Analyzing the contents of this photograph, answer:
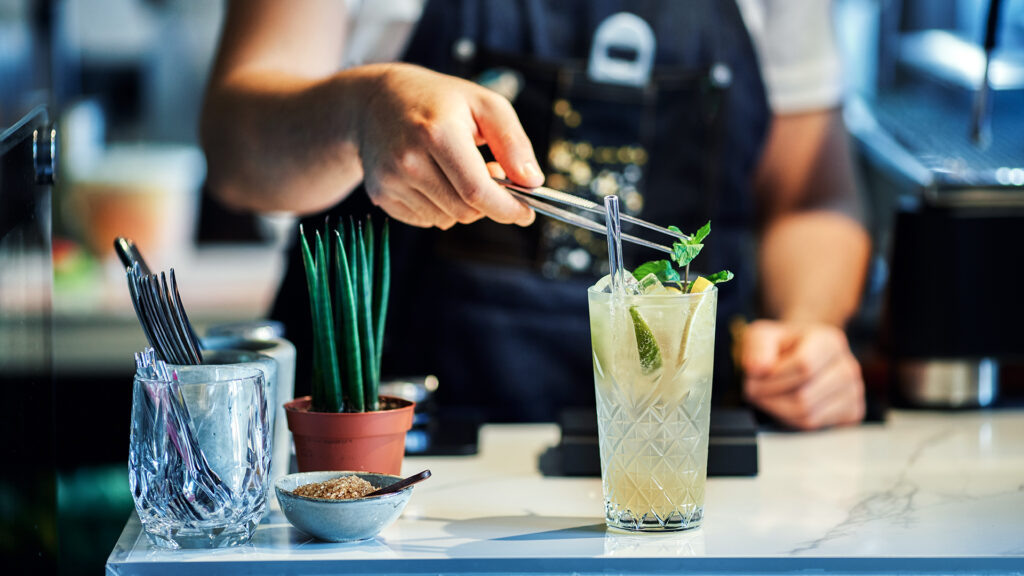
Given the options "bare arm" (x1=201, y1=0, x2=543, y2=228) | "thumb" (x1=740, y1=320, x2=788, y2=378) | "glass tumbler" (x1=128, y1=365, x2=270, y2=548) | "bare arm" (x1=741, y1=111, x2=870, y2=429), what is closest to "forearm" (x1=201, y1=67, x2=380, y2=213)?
"bare arm" (x1=201, y1=0, x2=543, y2=228)

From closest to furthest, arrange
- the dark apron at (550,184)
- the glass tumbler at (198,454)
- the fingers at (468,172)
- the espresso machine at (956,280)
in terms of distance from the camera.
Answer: the glass tumbler at (198,454) → the fingers at (468,172) → the espresso machine at (956,280) → the dark apron at (550,184)

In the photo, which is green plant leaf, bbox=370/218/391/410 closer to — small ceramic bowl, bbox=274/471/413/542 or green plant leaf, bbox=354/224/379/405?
green plant leaf, bbox=354/224/379/405

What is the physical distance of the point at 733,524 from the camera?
40.7 inches

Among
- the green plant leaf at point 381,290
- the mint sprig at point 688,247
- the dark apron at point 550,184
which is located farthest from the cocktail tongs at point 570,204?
the dark apron at point 550,184

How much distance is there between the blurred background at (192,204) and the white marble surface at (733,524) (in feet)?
1.07

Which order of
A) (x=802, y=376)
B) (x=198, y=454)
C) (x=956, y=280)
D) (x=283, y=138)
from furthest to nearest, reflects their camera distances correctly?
1. (x=956, y=280)
2. (x=802, y=376)
3. (x=283, y=138)
4. (x=198, y=454)

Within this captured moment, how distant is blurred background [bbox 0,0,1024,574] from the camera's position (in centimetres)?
170

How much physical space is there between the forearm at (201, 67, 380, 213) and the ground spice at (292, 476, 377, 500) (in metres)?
0.41

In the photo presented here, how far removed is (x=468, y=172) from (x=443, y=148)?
34 mm

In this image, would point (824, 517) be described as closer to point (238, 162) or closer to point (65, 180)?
point (238, 162)

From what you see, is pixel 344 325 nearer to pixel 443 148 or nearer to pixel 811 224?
pixel 443 148

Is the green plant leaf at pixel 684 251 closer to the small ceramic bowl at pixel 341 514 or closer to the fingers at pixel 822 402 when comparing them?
the small ceramic bowl at pixel 341 514

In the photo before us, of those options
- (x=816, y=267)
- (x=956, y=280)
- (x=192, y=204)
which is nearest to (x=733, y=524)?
(x=956, y=280)

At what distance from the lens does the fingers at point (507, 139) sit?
1.05m
